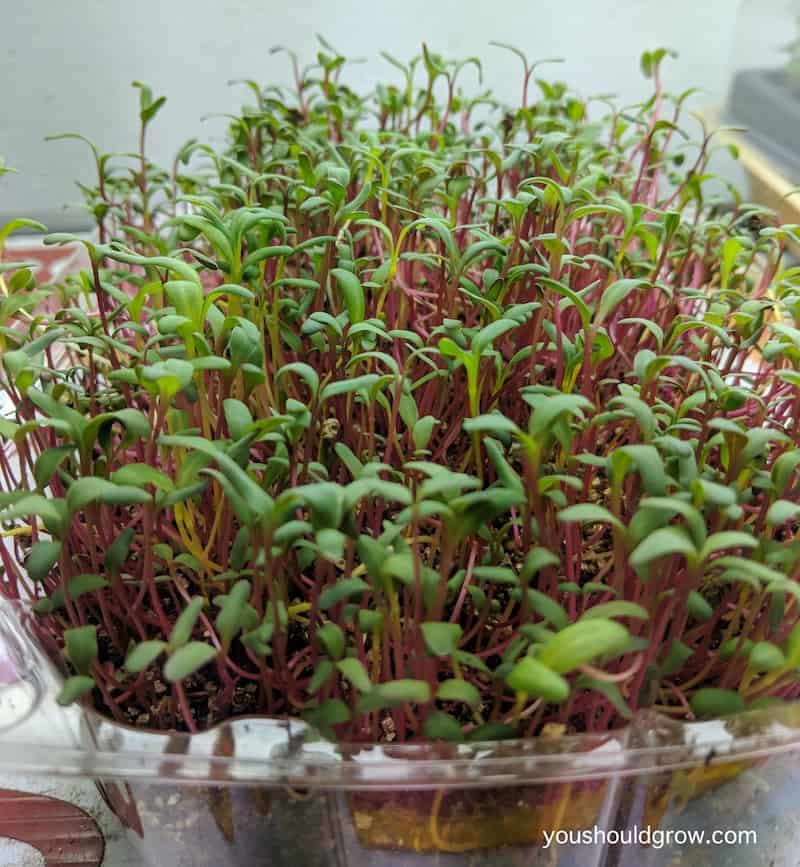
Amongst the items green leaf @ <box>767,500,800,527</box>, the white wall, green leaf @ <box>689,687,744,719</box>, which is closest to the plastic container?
green leaf @ <box>689,687,744,719</box>

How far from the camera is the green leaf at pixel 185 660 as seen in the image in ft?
1.54

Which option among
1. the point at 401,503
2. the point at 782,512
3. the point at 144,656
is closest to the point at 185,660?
the point at 144,656

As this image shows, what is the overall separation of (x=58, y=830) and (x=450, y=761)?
0.41 m

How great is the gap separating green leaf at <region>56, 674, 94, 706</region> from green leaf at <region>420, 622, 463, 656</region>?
0.24m

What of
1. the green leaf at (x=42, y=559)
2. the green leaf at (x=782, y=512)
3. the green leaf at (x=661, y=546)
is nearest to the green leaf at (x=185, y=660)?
the green leaf at (x=42, y=559)

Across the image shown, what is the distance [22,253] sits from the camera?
5.52 ft

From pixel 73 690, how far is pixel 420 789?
0.25m

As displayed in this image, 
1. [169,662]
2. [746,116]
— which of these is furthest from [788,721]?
[746,116]

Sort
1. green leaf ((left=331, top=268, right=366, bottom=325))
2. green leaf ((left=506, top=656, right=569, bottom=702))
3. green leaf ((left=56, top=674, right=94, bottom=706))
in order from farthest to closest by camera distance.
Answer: green leaf ((left=331, top=268, right=366, bottom=325)), green leaf ((left=56, top=674, right=94, bottom=706)), green leaf ((left=506, top=656, right=569, bottom=702))

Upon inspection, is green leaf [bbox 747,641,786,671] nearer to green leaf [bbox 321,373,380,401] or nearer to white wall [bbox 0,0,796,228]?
green leaf [bbox 321,373,380,401]

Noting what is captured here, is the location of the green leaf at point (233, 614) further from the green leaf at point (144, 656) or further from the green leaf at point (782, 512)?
the green leaf at point (782, 512)

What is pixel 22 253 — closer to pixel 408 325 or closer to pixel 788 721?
pixel 408 325

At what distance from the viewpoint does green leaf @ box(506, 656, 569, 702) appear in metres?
0.43

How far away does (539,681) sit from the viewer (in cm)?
44
